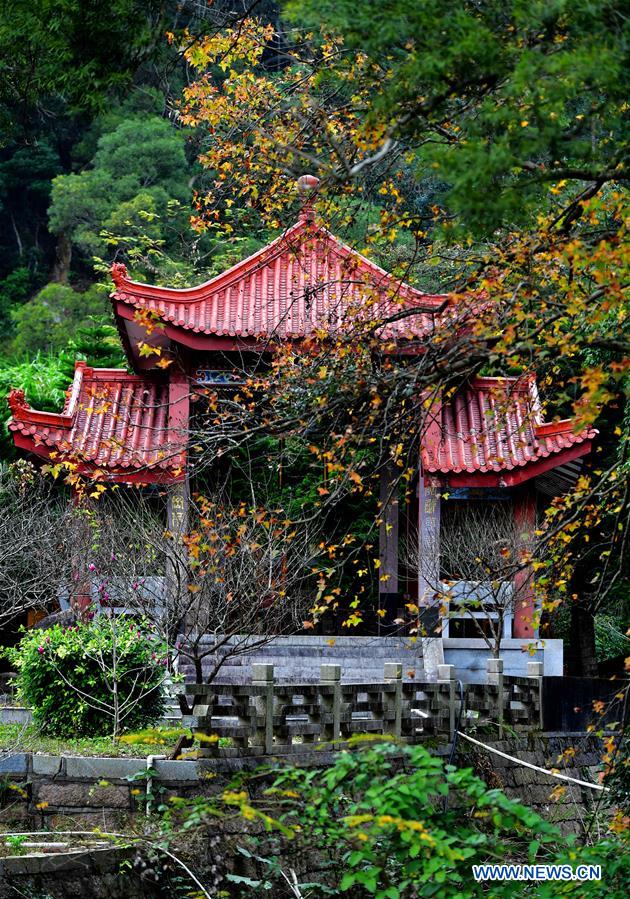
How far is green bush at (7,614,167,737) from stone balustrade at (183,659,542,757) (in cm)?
68

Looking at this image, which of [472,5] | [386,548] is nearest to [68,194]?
[386,548]

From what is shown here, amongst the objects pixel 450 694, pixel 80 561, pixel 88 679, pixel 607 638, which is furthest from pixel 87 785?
pixel 607 638

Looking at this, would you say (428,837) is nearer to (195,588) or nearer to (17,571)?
(195,588)

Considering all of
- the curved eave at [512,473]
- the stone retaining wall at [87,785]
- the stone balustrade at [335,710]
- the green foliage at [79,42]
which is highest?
the green foliage at [79,42]

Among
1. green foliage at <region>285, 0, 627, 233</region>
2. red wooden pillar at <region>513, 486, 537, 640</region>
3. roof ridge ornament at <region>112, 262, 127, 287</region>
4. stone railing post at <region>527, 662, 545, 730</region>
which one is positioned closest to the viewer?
green foliage at <region>285, 0, 627, 233</region>

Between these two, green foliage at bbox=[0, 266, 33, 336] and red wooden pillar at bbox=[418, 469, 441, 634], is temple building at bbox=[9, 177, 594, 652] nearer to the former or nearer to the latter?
red wooden pillar at bbox=[418, 469, 441, 634]

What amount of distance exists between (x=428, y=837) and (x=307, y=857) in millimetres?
3879

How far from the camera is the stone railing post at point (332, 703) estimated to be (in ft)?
35.1

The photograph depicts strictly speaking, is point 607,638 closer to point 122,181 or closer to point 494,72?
point 122,181

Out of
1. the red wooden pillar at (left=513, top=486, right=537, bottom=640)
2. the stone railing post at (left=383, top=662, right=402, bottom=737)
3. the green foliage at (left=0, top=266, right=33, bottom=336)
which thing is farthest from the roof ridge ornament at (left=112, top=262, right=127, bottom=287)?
the green foliage at (left=0, top=266, right=33, bottom=336)

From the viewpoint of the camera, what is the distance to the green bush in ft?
35.1

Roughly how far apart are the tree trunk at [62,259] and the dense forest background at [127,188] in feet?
0.29

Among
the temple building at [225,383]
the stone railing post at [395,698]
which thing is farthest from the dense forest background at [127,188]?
the stone railing post at [395,698]

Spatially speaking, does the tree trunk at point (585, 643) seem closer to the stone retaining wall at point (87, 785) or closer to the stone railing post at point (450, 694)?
the stone railing post at point (450, 694)
